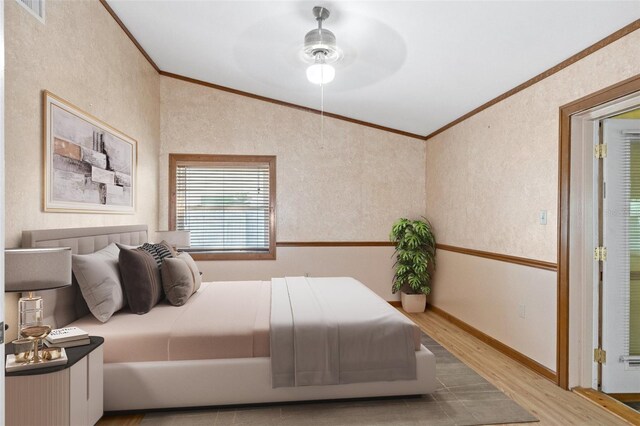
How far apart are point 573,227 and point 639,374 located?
45.9 inches

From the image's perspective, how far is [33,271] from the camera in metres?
1.74

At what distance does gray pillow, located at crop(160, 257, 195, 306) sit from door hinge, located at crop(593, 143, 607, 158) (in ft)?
10.8

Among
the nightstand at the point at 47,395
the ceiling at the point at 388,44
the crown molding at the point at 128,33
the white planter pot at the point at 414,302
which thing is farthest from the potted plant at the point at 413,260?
the nightstand at the point at 47,395

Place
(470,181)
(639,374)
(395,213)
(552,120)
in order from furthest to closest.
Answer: (395,213), (470,181), (552,120), (639,374)

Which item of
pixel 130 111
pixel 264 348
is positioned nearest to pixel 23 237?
pixel 264 348

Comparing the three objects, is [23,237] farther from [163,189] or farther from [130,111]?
[163,189]

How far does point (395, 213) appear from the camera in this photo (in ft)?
17.5

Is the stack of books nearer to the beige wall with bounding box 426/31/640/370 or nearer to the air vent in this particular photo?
the air vent

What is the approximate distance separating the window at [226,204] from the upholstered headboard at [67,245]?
1.73 meters

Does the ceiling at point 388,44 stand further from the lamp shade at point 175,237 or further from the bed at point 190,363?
the bed at point 190,363

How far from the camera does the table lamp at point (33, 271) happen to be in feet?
5.62

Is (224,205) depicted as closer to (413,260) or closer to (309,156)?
(309,156)

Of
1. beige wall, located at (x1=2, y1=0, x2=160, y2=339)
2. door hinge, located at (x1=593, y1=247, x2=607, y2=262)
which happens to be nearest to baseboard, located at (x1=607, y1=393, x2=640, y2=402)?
door hinge, located at (x1=593, y1=247, x2=607, y2=262)

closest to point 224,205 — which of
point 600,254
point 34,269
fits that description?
point 34,269
